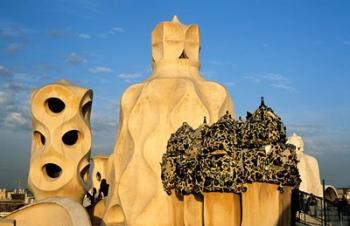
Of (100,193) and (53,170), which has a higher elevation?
(53,170)

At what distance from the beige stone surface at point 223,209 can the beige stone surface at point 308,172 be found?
42.0 feet

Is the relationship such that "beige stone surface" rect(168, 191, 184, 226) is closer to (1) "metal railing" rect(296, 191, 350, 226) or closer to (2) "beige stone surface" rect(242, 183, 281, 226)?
(1) "metal railing" rect(296, 191, 350, 226)

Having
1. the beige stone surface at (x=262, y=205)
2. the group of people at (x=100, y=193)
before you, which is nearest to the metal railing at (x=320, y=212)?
the beige stone surface at (x=262, y=205)

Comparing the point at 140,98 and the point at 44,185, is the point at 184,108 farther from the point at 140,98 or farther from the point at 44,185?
the point at 44,185

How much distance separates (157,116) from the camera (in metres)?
18.2

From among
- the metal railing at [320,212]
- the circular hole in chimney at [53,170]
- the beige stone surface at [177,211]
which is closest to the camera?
the metal railing at [320,212]

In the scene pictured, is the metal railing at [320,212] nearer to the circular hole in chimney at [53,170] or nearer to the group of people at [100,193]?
the circular hole in chimney at [53,170]

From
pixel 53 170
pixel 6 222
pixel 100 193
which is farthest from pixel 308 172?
pixel 6 222

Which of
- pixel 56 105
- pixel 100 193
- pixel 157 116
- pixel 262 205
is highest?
pixel 56 105

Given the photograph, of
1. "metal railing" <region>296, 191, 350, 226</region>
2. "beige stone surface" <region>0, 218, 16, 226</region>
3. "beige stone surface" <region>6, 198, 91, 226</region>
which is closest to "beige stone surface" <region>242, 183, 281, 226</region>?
"metal railing" <region>296, 191, 350, 226</region>

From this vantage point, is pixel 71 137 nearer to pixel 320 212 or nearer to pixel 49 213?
pixel 49 213

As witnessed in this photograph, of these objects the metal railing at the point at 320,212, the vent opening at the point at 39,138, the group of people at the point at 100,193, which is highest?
the vent opening at the point at 39,138

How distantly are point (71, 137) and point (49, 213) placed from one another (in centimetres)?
699

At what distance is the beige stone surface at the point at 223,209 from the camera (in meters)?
11.7
